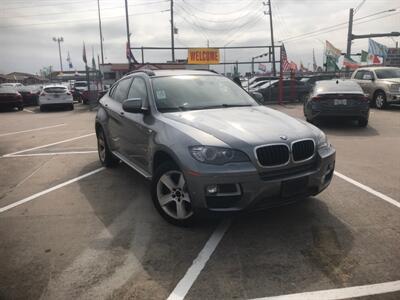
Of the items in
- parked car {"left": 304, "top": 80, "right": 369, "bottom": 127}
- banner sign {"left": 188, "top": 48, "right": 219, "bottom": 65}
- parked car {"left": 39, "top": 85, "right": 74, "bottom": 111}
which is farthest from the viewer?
parked car {"left": 39, "top": 85, "right": 74, "bottom": 111}

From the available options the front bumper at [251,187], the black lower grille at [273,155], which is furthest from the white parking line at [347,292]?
the black lower grille at [273,155]

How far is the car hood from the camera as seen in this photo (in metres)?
4.07

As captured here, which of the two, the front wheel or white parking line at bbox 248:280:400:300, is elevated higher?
the front wheel

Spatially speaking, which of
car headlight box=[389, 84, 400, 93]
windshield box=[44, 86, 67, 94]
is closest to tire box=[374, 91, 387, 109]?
car headlight box=[389, 84, 400, 93]

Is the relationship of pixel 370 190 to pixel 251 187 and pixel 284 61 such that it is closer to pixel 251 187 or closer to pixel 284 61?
pixel 251 187

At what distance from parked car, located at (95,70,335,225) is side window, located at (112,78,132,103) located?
761mm

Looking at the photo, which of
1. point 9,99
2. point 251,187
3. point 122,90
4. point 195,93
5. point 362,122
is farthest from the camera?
point 9,99

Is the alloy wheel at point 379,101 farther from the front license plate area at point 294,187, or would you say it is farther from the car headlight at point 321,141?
the front license plate area at point 294,187

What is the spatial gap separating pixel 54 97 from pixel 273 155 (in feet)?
63.5

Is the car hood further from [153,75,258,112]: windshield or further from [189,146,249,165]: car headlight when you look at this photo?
[153,75,258,112]: windshield

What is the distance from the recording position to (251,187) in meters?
3.89

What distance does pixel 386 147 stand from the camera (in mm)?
8719

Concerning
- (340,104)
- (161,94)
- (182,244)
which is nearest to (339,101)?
(340,104)

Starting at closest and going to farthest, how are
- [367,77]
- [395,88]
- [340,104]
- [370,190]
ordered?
[370,190] → [340,104] → [395,88] → [367,77]
